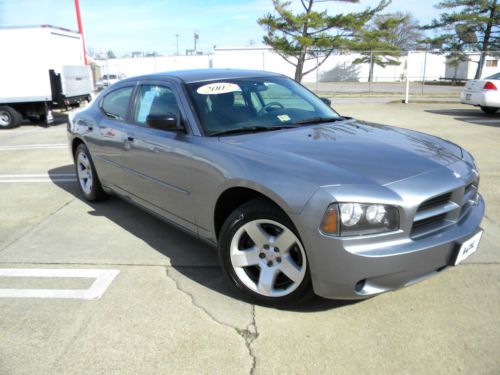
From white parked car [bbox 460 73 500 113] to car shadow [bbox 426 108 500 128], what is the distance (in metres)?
0.36

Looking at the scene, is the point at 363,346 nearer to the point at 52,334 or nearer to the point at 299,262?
the point at 299,262

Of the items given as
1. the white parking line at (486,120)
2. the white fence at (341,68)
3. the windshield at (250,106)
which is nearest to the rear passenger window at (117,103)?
the windshield at (250,106)

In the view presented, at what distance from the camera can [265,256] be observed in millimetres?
2830

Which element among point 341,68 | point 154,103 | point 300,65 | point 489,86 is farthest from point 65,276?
point 341,68

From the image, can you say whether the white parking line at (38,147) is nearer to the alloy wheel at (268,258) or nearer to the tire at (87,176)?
the tire at (87,176)

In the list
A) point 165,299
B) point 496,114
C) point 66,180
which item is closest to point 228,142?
point 165,299

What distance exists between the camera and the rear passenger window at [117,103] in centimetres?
433

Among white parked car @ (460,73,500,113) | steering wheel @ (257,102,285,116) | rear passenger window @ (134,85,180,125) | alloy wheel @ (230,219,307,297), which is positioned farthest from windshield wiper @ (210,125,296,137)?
white parked car @ (460,73,500,113)

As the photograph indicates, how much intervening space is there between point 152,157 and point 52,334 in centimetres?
160

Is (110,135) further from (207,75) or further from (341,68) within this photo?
(341,68)

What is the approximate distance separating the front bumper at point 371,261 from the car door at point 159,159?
1252 millimetres

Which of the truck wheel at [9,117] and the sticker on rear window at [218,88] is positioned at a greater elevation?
the sticker on rear window at [218,88]

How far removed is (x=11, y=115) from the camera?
12492mm

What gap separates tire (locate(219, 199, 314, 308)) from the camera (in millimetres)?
2643
